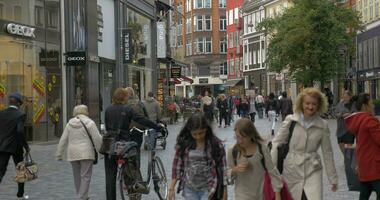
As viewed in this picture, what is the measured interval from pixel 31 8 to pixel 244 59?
2612 inches

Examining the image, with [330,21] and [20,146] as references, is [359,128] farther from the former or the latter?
[330,21]

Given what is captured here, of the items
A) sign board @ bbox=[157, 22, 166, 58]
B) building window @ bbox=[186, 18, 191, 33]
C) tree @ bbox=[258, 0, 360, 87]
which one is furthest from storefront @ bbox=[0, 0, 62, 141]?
building window @ bbox=[186, 18, 191, 33]

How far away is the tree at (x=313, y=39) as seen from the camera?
44.7 m

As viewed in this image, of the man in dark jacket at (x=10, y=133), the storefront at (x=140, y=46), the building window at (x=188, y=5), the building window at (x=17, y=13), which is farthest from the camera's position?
the building window at (x=188, y=5)

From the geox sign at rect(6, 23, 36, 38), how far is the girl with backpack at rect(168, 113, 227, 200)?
16.7 m

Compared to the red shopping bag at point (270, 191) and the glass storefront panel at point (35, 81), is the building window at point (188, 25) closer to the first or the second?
the glass storefront panel at point (35, 81)

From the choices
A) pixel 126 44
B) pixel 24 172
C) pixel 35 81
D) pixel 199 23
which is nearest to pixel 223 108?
pixel 126 44

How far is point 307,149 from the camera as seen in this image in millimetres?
6871

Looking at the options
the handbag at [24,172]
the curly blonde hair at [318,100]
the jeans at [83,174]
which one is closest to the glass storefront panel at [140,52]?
the handbag at [24,172]

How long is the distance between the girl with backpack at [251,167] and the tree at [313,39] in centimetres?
3895

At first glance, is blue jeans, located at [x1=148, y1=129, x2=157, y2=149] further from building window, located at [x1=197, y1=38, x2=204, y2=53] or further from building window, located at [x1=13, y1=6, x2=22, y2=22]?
building window, located at [x1=197, y1=38, x2=204, y2=53]

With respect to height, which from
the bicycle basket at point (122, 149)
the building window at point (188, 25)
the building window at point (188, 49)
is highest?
the building window at point (188, 25)

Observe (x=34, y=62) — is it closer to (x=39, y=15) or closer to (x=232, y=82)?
(x=39, y=15)

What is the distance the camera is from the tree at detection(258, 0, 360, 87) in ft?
147
